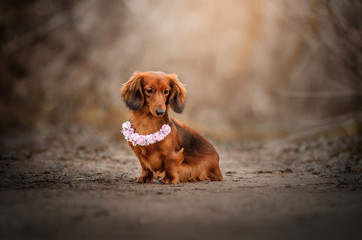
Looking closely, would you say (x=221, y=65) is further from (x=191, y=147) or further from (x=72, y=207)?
(x=72, y=207)

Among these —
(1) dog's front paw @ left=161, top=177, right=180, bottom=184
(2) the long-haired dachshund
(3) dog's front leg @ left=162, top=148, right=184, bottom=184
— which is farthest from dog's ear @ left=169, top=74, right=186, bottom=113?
(1) dog's front paw @ left=161, top=177, right=180, bottom=184

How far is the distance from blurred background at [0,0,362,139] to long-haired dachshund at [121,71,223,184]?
4.25 meters

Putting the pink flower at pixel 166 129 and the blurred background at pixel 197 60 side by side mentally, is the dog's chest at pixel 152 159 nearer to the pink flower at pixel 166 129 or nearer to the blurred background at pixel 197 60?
the pink flower at pixel 166 129

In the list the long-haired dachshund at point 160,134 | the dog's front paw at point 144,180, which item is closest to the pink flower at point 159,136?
the long-haired dachshund at point 160,134

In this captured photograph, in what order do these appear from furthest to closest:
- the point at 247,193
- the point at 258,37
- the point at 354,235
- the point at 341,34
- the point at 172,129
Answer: the point at 258,37 < the point at 341,34 < the point at 172,129 < the point at 247,193 < the point at 354,235

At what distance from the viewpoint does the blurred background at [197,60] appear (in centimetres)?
973

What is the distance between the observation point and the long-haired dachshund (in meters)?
4.06

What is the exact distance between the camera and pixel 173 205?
286 centimetres

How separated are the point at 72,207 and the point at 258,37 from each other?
16.9 m

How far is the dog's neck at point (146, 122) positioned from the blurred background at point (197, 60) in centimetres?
457

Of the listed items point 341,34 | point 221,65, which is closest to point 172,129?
point 341,34

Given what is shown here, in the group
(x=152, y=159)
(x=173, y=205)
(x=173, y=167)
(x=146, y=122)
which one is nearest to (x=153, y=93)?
(x=146, y=122)

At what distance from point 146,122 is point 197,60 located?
1503 centimetres

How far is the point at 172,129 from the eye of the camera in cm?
427
